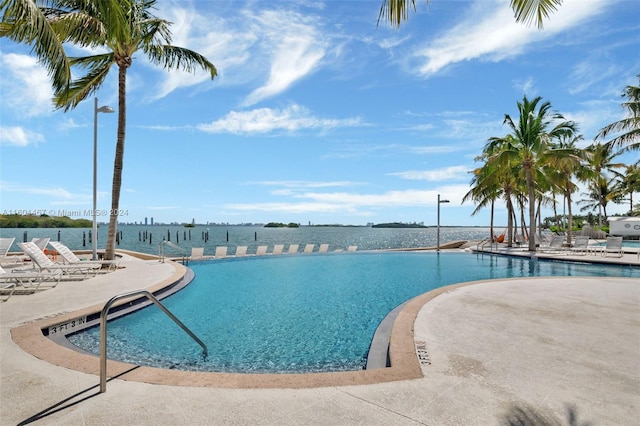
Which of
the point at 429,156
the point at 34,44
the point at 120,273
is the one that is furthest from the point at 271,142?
the point at 34,44

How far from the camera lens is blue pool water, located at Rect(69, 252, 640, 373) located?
15.9 feet

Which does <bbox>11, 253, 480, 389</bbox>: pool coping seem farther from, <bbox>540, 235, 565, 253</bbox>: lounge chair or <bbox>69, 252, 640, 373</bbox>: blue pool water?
<bbox>540, 235, 565, 253</bbox>: lounge chair

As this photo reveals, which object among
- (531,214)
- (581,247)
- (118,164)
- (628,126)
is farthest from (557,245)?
(118,164)

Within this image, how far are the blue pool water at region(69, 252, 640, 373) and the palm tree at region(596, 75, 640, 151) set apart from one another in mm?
6527

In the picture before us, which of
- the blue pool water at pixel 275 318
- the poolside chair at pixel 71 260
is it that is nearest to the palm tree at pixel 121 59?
the poolside chair at pixel 71 260

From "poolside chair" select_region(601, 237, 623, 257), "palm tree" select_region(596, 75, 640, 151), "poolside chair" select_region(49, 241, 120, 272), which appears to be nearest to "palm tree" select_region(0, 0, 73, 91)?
"poolside chair" select_region(49, 241, 120, 272)

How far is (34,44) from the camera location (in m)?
6.21

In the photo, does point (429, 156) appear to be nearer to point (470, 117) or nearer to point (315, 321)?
point (470, 117)

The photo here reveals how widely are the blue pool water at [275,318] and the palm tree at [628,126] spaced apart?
21.4 ft

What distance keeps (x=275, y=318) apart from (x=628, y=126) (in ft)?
60.8

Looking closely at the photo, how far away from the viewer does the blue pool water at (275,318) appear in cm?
484

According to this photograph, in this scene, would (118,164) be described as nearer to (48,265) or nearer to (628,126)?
(48,265)

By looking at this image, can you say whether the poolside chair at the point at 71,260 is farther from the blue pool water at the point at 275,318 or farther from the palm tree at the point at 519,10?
the palm tree at the point at 519,10

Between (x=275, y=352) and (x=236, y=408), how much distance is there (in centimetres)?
237
